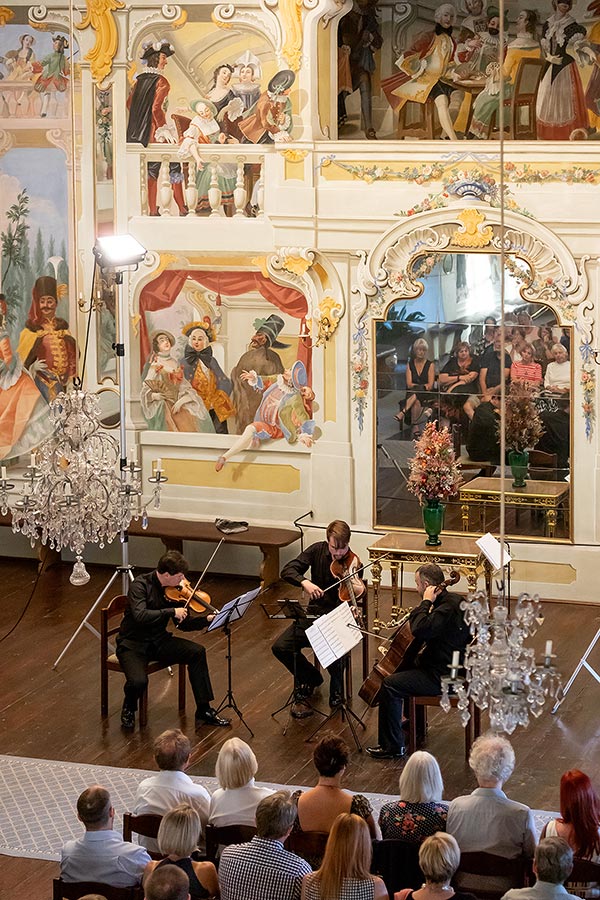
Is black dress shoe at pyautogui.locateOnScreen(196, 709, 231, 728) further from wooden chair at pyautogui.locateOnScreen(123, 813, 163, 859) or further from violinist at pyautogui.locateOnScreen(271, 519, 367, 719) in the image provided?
wooden chair at pyautogui.locateOnScreen(123, 813, 163, 859)

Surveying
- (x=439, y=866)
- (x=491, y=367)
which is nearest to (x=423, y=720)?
→ (x=439, y=866)

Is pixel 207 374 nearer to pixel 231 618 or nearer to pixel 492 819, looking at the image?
pixel 231 618

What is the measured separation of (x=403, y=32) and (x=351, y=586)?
5.99 m

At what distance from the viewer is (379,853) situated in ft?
23.0

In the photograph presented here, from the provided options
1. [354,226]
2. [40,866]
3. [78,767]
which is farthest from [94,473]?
[354,226]

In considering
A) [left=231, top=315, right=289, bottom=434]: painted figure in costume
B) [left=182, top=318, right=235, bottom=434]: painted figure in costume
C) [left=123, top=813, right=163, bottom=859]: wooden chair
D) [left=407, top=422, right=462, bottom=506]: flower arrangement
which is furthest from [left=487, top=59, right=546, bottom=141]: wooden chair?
[left=123, top=813, right=163, bottom=859]: wooden chair

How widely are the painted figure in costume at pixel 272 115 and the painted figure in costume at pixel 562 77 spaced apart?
232cm

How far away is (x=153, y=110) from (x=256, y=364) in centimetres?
261

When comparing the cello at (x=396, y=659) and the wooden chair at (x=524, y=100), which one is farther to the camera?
the wooden chair at (x=524, y=100)

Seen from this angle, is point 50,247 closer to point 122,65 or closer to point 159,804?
point 122,65

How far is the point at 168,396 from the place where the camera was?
47.8ft

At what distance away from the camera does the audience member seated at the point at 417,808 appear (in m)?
7.40

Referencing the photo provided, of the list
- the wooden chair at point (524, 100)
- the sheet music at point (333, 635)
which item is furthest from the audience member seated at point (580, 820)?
the wooden chair at point (524, 100)

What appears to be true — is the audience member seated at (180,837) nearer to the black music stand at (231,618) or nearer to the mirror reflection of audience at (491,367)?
the black music stand at (231,618)
